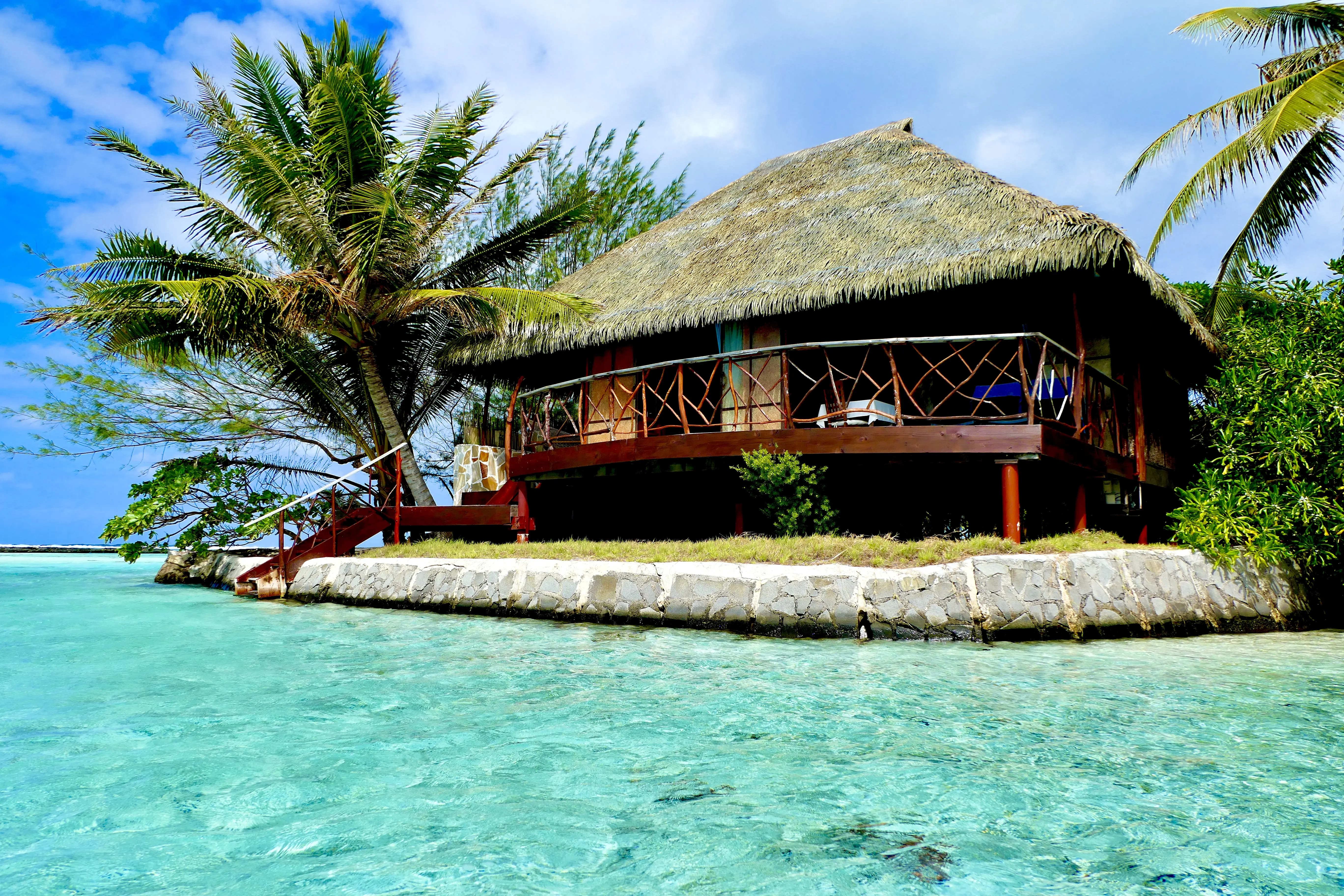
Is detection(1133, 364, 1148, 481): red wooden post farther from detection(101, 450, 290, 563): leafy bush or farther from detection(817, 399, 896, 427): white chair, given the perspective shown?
detection(101, 450, 290, 563): leafy bush

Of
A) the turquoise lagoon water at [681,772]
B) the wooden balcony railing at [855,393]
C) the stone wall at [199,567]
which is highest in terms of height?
the wooden balcony railing at [855,393]

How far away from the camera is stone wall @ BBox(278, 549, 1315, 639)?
673cm

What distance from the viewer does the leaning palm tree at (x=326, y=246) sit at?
12.2m

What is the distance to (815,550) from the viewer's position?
778 cm

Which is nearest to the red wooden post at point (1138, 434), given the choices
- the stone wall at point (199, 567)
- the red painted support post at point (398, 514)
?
the red painted support post at point (398, 514)

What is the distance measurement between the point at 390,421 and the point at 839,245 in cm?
786

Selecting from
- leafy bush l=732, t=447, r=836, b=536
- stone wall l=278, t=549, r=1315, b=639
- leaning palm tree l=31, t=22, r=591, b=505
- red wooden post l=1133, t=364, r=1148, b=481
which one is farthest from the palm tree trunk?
red wooden post l=1133, t=364, r=1148, b=481

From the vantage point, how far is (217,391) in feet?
55.3

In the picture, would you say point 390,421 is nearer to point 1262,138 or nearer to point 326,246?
point 326,246

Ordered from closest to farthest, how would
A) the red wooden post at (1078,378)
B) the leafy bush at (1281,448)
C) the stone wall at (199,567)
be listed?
the leafy bush at (1281,448) < the red wooden post at (1078,378) < the stone wall at (199,567)

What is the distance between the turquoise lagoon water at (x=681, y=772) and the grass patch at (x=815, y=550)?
1.23 metres

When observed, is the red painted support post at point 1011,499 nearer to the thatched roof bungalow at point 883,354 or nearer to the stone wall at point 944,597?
the thatched roof bungalow at point 883,354

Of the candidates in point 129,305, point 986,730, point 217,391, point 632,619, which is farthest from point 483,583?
point 217,391

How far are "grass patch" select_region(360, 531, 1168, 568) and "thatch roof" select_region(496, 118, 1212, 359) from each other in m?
2.60
